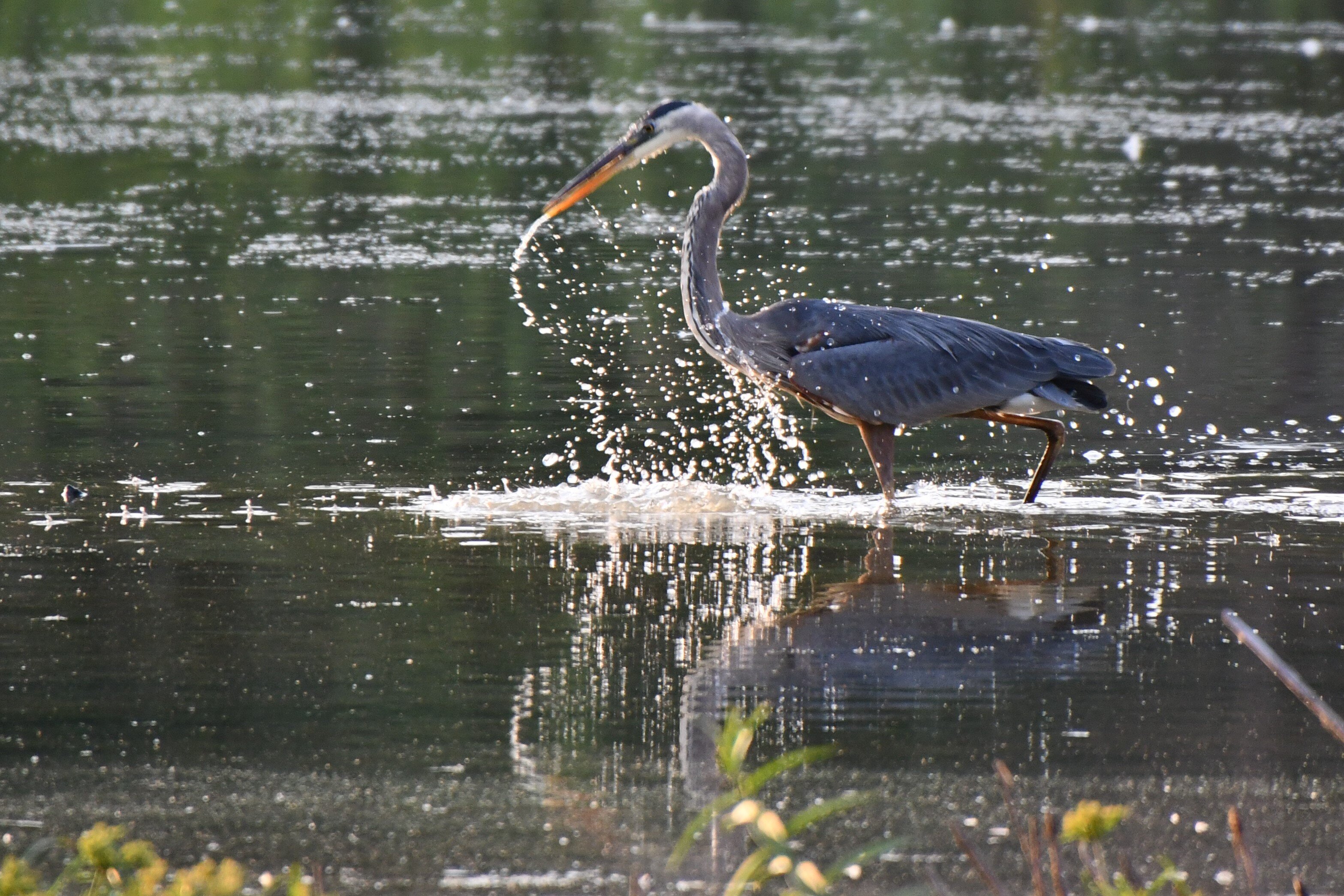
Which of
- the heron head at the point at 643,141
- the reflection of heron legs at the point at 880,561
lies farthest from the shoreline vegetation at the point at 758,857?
the heron head at the point at 643,141

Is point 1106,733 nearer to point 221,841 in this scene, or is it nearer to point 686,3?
point 221,841

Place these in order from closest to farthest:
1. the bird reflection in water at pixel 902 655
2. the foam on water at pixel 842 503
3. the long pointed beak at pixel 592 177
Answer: the bird reflection in water at pixel 902 655 < the foam on water at pixel 842 503 < the long pointed beak at pixel 592 177

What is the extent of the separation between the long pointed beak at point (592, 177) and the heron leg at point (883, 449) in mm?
1750

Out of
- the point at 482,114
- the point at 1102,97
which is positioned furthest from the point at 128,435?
the point at 1102,97

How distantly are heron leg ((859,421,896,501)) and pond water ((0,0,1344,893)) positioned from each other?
0.16 m

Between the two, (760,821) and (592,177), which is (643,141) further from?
(760,821)

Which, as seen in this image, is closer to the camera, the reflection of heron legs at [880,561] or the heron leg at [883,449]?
the reflection of heron legs at [880,561]

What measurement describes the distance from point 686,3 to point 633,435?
114 ft

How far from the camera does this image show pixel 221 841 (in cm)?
516

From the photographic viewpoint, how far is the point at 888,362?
364 inches

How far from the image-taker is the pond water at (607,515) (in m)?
5.60

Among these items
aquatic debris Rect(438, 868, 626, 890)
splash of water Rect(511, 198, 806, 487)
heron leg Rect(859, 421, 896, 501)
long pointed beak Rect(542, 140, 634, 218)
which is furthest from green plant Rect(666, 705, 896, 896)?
long pointed beak Rect(542, 140, 634, 218)

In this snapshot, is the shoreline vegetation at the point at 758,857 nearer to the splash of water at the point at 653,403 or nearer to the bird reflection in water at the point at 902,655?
the bird reflection in water at the point at 902,655

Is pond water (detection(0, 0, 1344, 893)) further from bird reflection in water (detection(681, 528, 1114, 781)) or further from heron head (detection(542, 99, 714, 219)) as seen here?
heron head (detection(542, 99, 714, 219))
